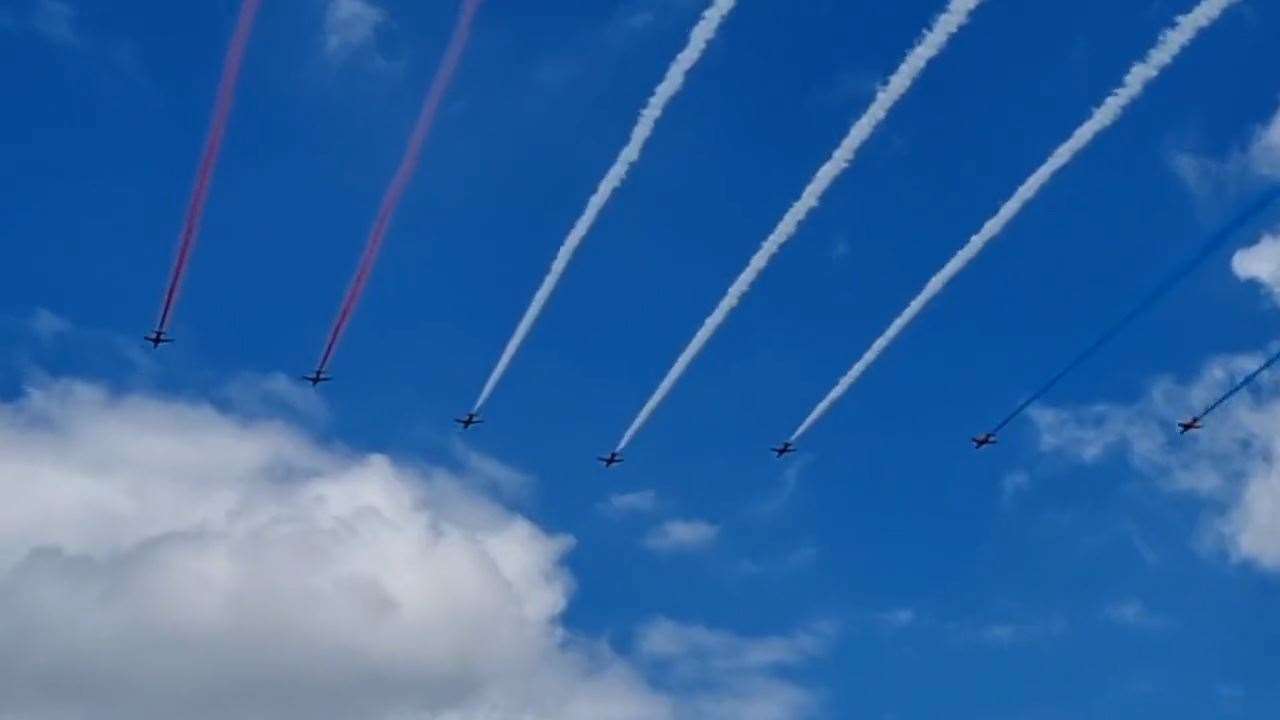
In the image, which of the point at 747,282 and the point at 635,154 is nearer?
the point at 635,154

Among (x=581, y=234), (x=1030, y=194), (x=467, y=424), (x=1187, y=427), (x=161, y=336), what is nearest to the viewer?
(x=1030, y=194)

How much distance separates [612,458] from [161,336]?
110 feet

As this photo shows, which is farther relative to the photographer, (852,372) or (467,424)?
(467,424)

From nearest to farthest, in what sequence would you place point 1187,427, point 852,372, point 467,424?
point 852,372 < point 1187,427 < point 467,424

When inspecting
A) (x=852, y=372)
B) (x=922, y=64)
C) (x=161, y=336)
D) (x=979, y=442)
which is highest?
(x=979, y=442)

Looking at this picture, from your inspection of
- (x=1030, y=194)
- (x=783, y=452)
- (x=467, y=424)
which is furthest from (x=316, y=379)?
(x=1030, y=194)

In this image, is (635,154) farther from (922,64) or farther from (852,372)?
(852,372)

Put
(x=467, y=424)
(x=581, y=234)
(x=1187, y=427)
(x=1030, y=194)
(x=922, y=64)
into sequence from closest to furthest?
(x=922, y=64) < (x=1030, y=194) < (x=581, y=234) < (x=1187, y=427) < (x=467, y=424)

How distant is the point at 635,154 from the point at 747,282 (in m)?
10.2

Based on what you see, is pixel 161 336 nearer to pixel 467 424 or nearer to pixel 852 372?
pixel 467 424

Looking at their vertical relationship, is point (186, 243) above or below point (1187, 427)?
below

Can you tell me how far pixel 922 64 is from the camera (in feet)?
146

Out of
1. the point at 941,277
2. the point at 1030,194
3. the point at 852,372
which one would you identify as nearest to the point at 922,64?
the point at 1030,194

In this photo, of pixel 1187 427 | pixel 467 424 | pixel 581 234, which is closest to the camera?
pixel 581 234
